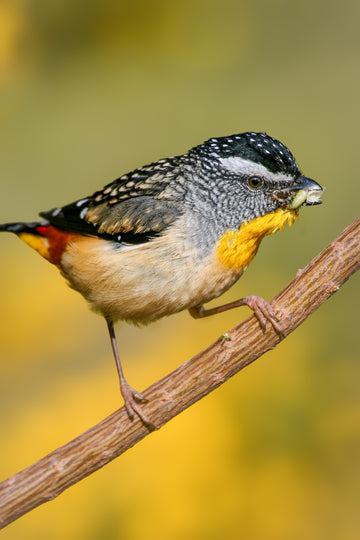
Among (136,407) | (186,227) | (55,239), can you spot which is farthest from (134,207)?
(136,407)

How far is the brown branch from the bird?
3.3 inches

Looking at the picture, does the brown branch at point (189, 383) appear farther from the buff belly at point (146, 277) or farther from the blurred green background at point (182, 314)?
the blurred green background at point (182, 314)

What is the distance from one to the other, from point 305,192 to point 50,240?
58.2 inches

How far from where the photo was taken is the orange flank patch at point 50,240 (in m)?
3.81

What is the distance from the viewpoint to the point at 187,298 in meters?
3.33

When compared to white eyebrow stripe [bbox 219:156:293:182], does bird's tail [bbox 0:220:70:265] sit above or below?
above

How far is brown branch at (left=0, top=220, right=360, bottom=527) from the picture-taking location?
9.91 feet

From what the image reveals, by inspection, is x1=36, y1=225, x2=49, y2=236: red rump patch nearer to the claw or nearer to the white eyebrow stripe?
the white eyebrow stripe

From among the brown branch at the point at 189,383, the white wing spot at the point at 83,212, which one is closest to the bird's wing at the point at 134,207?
the white wing spot at the point at 83,212

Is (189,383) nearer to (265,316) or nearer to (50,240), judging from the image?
(265,316)

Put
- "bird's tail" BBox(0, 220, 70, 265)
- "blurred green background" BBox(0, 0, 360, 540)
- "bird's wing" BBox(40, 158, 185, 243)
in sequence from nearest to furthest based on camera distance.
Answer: "bird's wing" BBox(40, 158, 185, 243) < "bird's tail" BBox(0, 220, 70, 265) < "blurred green background" BBox(0, 0, 360, 540)

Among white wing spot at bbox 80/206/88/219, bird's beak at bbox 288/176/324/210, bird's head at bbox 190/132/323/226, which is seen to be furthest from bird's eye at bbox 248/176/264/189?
white wing spot at bbox 80/206/88/219

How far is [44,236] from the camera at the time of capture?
12.9 feet

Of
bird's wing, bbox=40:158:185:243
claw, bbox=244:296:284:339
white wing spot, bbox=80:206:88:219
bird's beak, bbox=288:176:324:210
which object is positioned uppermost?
white wing spot, bbox=80:206:88:219
